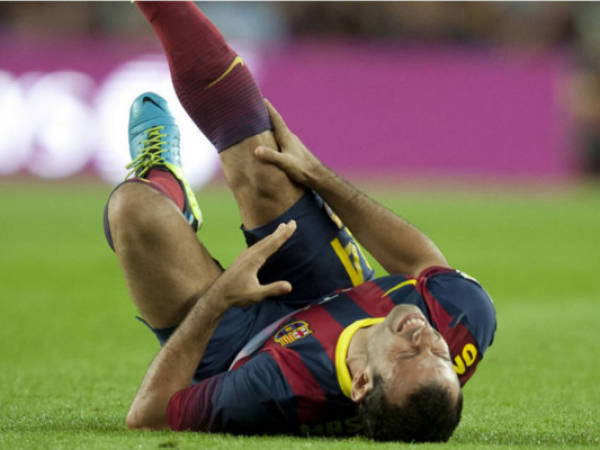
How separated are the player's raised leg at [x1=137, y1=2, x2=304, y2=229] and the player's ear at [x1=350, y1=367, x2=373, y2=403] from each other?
0.86 meters

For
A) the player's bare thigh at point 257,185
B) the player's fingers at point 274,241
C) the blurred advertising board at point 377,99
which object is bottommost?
the blurred advertising board at point 377,99

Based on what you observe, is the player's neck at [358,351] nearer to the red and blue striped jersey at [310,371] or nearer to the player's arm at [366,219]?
the red and blue striped jersey at [310,371]

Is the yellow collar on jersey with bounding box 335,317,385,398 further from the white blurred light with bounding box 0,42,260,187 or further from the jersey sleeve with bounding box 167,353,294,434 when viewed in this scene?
the white blurred light with bounding box 0,42,260,187

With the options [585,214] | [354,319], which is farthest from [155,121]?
[585,214]

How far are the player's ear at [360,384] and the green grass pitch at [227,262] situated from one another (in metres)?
0.15

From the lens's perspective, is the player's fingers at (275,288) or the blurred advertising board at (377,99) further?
the blurred advertising board at (377,99)

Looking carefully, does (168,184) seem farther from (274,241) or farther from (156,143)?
(274,241)

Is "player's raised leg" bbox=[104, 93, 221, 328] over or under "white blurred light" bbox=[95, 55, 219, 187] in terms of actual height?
over

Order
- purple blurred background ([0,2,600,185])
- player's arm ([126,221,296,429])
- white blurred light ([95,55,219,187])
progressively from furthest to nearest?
1. purple blurred background ([0,2,600,185])
2. white blurred light ([95,55,219,187])
3. player's arm ([126,221,296,429])

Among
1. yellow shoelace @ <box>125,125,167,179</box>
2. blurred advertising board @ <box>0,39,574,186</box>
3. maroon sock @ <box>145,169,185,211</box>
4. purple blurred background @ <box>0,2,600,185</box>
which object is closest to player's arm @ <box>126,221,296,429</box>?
maroon sock @ <box>145,169,185,211</box>

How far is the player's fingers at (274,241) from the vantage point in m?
3.70

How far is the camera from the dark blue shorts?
3.94 m

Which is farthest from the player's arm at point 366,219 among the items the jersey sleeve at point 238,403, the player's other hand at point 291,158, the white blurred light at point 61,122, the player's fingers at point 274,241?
the white blurred light at point 61,122

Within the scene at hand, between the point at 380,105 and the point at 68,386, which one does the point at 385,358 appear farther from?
the point at 380,105
